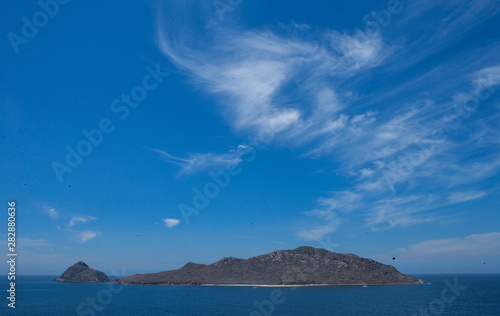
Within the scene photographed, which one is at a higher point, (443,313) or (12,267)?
(12,267)

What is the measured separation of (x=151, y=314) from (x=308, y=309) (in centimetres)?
4893

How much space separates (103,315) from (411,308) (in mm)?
96877

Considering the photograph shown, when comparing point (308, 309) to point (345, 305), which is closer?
point (308, 309)

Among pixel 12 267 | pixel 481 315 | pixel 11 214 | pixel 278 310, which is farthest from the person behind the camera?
pixel 278 310

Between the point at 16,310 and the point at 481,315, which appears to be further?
the point at 16,310

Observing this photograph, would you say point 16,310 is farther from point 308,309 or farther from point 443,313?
point 443,313

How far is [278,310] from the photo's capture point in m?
96.8

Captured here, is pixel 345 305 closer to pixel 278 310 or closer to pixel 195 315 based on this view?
pixel 278 310

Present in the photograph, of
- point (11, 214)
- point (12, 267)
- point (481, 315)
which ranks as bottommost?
point (481, 315)

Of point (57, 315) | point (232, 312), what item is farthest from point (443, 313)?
point (57, 315)

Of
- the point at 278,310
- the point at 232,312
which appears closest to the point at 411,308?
the point at 278,310

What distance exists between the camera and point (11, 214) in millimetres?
44438

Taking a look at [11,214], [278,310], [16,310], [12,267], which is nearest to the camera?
[11,214]

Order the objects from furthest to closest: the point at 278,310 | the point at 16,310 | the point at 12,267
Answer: the point at 16,310
the point at 278,310
the point at 12,267
